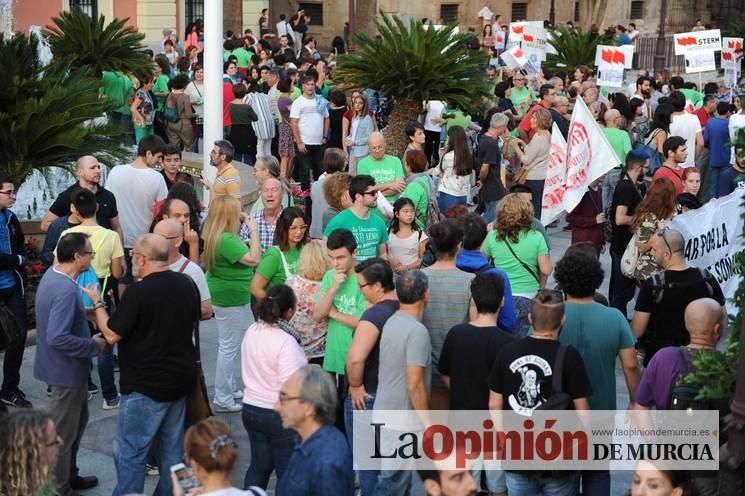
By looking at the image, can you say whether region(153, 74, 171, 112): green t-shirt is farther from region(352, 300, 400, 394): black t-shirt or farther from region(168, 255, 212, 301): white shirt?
region(352, 300, 400, 394): black t-shirt

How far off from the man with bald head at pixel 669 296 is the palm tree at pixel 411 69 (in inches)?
267

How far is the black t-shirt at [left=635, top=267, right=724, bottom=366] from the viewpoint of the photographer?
8203 millimetres

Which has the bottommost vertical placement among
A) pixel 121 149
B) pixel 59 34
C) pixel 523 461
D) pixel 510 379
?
pixel 523 461

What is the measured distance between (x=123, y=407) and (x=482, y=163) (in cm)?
722

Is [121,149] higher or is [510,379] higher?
[121,149]

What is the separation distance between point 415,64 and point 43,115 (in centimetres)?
517

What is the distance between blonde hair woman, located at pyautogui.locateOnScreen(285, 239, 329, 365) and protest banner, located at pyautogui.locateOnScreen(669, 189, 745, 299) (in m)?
3.38

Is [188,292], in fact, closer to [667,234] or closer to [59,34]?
[667,234]

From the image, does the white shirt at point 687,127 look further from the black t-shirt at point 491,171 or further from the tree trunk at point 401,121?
the tree trunk at point 401,121

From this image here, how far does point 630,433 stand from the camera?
273 inches

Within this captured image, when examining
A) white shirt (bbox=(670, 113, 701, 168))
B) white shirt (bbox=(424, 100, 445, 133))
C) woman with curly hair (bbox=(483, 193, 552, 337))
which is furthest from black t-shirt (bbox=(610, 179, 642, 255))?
white shirt (bbox=(424, 100, 445, 133))

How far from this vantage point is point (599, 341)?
271 inches

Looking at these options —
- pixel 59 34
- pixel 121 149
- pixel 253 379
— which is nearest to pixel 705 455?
pixel 253 379

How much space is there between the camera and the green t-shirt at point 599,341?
688cm
